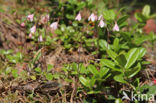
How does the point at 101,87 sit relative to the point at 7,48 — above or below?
below

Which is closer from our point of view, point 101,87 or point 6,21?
point 101,87

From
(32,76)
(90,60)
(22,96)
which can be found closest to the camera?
(22,96)

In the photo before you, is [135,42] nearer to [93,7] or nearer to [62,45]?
[93,7]

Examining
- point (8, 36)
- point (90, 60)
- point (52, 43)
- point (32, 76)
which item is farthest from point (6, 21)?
point (90, 60)

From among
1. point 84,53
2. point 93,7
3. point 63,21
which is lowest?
point 84,53

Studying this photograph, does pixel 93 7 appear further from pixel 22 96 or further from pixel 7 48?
pixel 22 96

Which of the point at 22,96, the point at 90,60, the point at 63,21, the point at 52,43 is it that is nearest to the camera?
the point at 22,96

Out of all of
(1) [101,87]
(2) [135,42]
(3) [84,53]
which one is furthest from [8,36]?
(2) [135,42]

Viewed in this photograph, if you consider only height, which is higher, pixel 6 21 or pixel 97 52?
pixel 6 21

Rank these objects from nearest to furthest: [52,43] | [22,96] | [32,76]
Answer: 1. [22,96]
2. [32,76]
3. [52,43]
